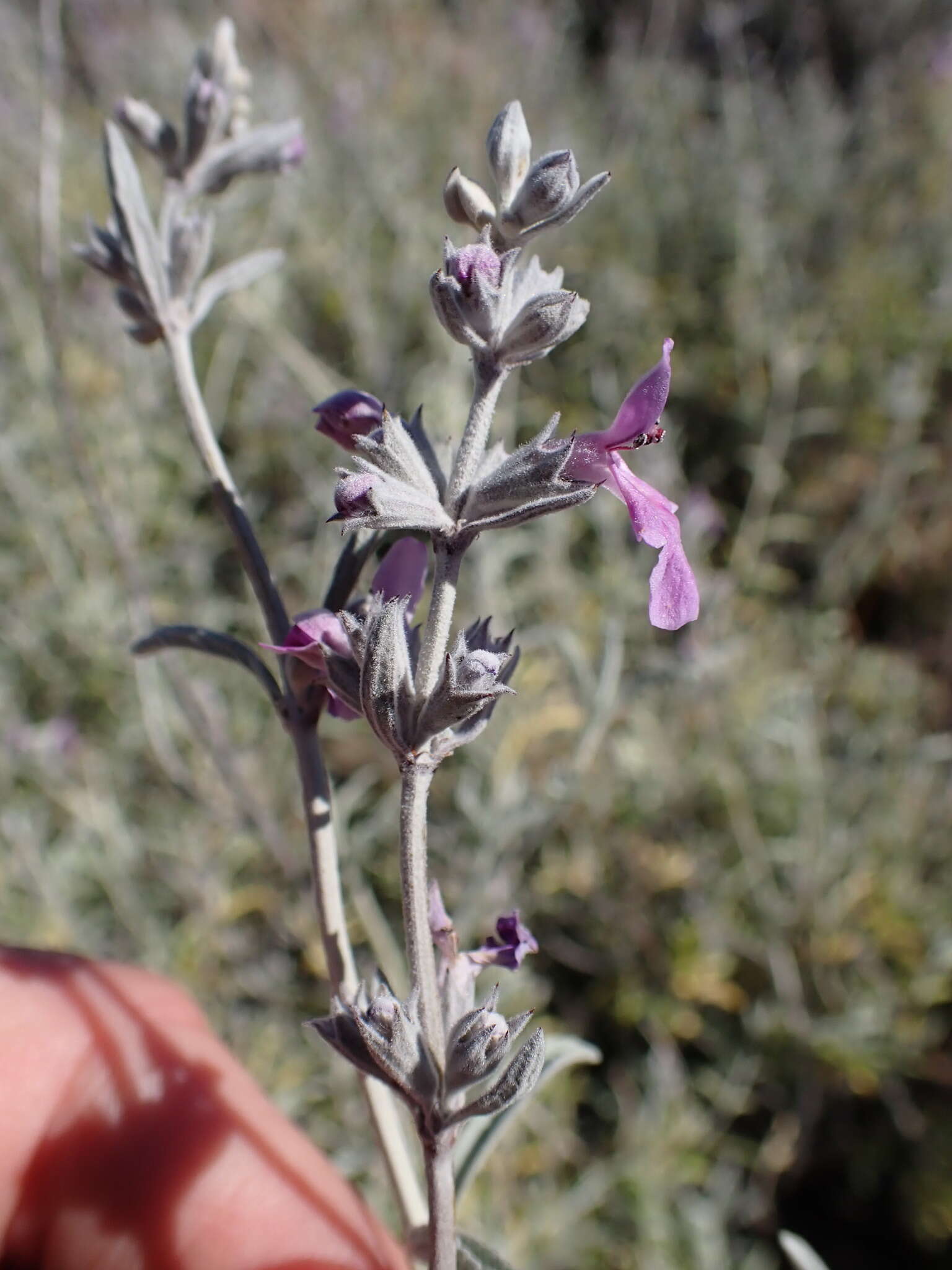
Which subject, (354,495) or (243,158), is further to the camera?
(243,158)

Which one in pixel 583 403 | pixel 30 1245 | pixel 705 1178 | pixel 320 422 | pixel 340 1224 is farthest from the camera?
pixel 583 403

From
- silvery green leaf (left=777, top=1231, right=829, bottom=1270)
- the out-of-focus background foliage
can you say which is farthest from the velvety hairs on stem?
the out-of-focus background foliage

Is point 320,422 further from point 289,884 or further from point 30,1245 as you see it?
point 289,884

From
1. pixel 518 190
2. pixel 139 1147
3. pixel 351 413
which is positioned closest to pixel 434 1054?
pixel 351 413

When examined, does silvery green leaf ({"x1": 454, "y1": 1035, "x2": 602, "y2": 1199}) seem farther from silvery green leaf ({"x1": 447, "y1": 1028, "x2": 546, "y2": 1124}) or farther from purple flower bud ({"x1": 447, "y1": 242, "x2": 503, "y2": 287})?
purple flower bud ({"x1": 447, "y1": 242, "x2": 503, "y2": 287})

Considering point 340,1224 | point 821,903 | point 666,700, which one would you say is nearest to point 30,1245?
point 340,1224

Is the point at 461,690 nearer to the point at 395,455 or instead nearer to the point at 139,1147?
the point at 395,455

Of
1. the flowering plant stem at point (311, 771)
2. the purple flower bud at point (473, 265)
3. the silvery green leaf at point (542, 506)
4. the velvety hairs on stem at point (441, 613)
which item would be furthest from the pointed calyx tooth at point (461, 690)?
the purple flower bud at point (473, 265)
